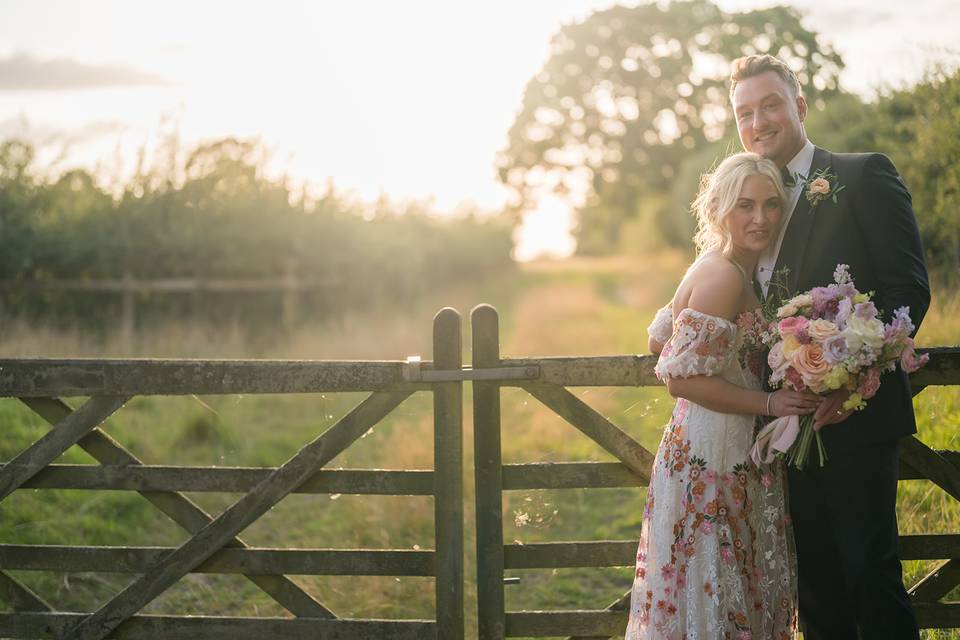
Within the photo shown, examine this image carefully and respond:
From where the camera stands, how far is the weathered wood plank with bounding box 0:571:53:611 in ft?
Result: 15.4

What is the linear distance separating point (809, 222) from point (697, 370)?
75cm

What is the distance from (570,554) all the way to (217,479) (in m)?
1.70

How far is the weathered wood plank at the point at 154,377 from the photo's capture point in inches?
177

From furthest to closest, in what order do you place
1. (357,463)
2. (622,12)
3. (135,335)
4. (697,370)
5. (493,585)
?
(622,12) → (135,335) → (357,463) → (493,585) → (697,370)

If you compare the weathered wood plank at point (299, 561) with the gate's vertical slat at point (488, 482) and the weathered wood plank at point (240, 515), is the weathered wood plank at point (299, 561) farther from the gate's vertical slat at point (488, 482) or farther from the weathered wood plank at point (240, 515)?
the gate's vertical slat at point (488, 482)

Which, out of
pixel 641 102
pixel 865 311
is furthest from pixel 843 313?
pixel 641 102

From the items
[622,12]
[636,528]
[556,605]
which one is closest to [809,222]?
[556,605]

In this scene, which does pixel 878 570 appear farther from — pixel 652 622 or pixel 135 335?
pixel 135 335

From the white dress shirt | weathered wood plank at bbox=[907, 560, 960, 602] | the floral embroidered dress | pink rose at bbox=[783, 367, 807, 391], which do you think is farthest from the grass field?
pink rose at bbox=[783, 367, 807, 391]

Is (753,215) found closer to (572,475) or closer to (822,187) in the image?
(822,187)

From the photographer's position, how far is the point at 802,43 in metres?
36.3

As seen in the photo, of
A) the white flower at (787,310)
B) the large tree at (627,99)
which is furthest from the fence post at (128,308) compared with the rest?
the large tree at (627,99)

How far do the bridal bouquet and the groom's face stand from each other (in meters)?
0.67

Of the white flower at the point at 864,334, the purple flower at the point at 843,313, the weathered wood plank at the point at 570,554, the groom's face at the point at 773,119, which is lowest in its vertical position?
the weathered wood plank at the point at 570,554
